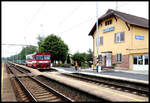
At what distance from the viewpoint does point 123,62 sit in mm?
22891

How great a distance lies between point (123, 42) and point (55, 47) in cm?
1829

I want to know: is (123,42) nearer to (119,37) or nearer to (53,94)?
(119,37)

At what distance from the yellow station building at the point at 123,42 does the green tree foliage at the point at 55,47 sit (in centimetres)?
1256

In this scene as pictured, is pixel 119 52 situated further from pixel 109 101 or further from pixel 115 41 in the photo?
pixel 109 101

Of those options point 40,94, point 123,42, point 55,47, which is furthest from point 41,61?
point 40,94

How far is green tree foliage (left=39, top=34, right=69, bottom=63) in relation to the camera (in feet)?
119

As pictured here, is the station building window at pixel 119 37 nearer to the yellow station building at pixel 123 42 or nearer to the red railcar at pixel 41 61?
the yellow station building at pixel 123 42

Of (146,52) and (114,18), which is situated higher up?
(114,18)

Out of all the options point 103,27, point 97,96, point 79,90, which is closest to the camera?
point 97,96

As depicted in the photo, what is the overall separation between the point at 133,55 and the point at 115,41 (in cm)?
403

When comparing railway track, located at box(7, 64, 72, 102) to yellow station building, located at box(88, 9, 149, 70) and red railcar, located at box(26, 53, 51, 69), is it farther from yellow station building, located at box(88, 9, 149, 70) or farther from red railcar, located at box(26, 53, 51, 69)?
red railcar, located at box(26, 53, 51, 69)

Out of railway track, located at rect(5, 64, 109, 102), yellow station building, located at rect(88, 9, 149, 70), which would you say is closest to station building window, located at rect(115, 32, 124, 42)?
yellow station building, located at rect(88, 9, 149, 70)

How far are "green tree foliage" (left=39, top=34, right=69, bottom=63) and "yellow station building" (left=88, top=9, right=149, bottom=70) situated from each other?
495 inches

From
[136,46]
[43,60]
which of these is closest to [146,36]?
[136,46]
